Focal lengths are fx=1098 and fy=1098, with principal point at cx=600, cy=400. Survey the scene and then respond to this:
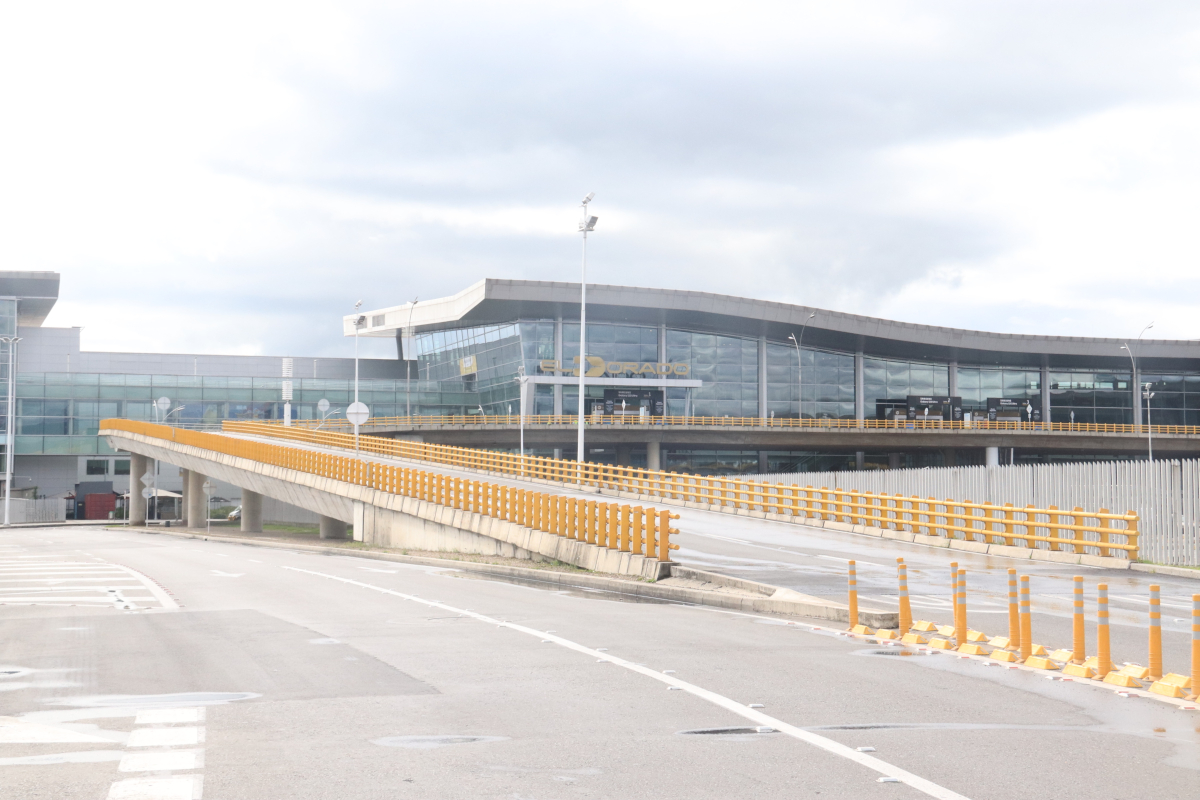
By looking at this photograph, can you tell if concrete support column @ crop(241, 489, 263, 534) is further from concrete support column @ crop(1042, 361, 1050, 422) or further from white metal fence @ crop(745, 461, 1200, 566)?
concrete support column @ crop(1042, 361, 1050, 422)

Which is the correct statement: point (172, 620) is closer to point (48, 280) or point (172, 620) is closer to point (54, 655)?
point (54, 655)

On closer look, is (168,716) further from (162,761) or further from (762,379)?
(762,379)

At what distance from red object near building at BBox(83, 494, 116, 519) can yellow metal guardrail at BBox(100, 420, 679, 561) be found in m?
33.2

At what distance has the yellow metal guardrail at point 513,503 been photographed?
71.3 ft

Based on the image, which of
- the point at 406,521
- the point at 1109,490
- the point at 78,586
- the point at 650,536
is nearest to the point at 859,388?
the point at 406,521

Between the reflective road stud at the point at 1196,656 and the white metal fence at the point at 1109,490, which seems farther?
the white metal fence at the point at 1109,490

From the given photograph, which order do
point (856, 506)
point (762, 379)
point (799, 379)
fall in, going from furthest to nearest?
point (799, 379) < point (762, 379) < point (856, 506)

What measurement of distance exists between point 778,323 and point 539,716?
76.6 meters

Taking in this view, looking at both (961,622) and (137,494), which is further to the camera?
(137,494)

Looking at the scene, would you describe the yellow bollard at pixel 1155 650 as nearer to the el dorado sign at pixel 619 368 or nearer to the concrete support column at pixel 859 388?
the el dorado sign at pixel 619 368

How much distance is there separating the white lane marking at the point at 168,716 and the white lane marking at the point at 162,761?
1.13 meters

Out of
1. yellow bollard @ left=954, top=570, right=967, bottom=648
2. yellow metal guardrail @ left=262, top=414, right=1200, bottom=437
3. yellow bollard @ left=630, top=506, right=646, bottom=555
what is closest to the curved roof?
yellow metal guardrail @ left=262, top=414, right=1200, bottom=437

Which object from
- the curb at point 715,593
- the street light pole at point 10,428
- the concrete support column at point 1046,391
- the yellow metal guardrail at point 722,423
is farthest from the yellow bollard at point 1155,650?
the concrete support column at point 1046,391

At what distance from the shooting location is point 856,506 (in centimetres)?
3183
